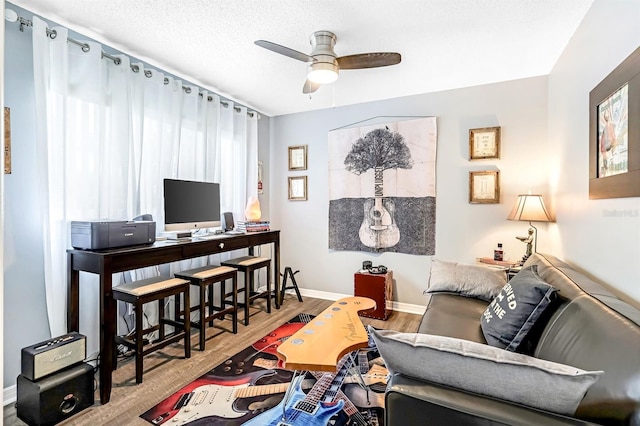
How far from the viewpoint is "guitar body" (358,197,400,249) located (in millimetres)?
3523

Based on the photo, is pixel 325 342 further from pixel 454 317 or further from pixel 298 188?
pixel 298 188

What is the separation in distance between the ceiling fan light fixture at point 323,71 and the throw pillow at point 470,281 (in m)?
1.81

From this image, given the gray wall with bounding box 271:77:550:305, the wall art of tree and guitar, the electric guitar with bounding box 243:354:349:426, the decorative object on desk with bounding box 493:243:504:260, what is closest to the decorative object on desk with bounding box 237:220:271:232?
the gray wall with bounding box 271:77:550:305

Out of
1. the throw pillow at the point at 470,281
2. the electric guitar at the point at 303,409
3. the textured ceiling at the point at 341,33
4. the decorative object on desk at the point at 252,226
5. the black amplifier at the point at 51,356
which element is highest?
the textured ceiling at the point at 341,33

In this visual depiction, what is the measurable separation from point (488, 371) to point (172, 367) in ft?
7.31

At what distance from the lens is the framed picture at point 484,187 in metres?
3.05

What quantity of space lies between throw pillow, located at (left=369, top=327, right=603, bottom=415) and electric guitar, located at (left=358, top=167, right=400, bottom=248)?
8.39 feet

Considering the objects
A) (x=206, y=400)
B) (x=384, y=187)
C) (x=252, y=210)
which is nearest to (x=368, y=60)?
(x=384, y=187)

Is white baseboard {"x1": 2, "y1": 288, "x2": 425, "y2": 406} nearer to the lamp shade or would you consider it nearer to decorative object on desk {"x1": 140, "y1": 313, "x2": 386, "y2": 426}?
decorative object on desk {"x1": 140, "y1": 313, "x2": 386, "y2": 426}

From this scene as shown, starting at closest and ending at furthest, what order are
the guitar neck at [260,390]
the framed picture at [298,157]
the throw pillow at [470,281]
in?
the guitar neck at [260,390] < the throw pillow at [470,281] < the framed picture at [298,157]

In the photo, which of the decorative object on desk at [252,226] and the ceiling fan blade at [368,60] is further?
the decorative object on desk at [252,226]

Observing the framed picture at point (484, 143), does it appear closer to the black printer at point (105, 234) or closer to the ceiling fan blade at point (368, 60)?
the ceiling fan blade at point (368, 60)

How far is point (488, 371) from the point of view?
0.89 metres

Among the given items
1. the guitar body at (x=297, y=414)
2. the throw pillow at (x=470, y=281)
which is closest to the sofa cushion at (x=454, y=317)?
the throw pillow at (x=470, y=281)
